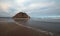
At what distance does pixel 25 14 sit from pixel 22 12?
423 centimetres

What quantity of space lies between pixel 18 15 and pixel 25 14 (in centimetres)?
764

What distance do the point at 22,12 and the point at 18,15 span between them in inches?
195

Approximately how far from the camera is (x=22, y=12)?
119 meters

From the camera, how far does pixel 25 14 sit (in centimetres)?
11675

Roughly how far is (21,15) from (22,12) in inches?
142

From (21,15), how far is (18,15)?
119 inches

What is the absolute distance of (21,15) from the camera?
121 m

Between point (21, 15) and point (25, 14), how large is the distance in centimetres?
590
